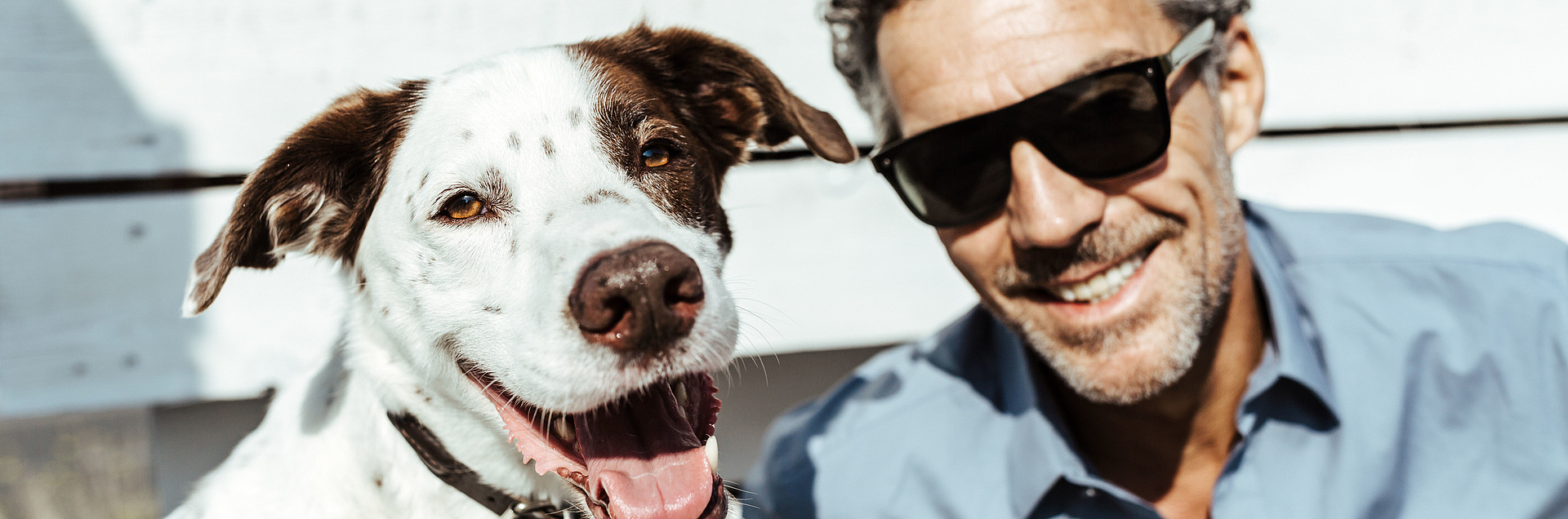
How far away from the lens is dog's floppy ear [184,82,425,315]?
1.46 meters

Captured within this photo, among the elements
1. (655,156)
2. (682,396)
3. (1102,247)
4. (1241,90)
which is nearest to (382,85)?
(655,156)

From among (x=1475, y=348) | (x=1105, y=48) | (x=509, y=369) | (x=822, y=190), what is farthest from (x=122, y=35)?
(x=1475, y=348)

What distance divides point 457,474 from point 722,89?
939mm

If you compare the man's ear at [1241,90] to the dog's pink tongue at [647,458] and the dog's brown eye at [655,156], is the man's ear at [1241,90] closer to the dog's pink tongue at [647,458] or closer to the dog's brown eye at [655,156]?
the dog's brown eye at [655,156]

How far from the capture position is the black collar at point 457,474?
1442mm

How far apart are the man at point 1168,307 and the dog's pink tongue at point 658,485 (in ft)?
2.85

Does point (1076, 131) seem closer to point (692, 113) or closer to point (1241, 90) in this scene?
point (1241, 90)

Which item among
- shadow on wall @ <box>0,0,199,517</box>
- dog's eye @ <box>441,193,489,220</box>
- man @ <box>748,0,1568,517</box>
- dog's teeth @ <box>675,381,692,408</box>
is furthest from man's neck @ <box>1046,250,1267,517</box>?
shadow on wall @ <box>0,0,199,517</box>

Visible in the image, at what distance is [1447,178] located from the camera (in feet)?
9.39

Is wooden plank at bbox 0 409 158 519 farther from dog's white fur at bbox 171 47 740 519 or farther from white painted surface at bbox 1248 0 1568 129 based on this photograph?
white painted surface at bbox 1248 0 1568 129

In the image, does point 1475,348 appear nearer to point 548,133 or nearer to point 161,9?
point 548,133

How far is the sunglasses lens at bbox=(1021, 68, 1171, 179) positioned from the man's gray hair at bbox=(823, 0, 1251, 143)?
277 mm

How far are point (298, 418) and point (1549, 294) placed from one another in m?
2.72

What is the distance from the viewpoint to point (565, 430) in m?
1.41
